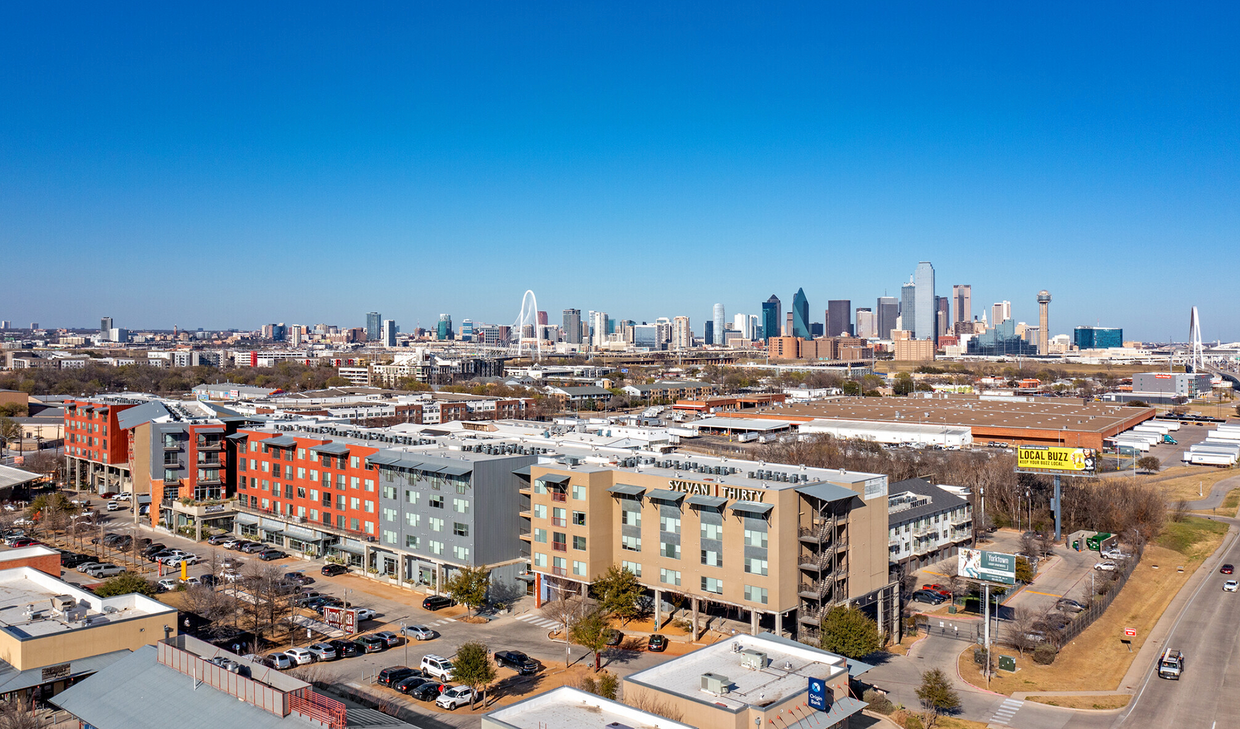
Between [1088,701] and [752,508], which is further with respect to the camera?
[752,508]

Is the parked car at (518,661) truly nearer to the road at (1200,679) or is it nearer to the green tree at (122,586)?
the green tree at (122,586)

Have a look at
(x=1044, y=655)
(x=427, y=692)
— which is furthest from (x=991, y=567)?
(x=427, y=692)

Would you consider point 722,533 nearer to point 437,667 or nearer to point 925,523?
point 437,667

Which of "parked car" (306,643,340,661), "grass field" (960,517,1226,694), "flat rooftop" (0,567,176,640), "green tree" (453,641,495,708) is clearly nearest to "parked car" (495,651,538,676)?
"green tree" (453,641,495,708)

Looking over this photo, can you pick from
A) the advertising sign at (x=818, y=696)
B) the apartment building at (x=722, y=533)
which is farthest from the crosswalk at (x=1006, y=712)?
the advertising sign at (x=818, y=696)

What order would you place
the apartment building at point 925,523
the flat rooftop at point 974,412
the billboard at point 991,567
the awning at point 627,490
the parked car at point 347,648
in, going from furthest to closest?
the flat rooftop at point 974,412 < the apartment building at point 925,523 < the awning at point 627,490 < the billboard at point 991,567 < the parked car at point 347,648

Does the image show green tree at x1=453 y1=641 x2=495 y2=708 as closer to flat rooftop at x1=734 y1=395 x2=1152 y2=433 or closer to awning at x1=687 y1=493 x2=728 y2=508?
awning at x1=687 y1=493 x2=728 y2=508

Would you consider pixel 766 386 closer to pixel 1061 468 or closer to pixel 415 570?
pixel 1061 468

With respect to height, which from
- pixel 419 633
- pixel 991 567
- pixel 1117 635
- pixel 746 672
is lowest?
pixel 1117 635
